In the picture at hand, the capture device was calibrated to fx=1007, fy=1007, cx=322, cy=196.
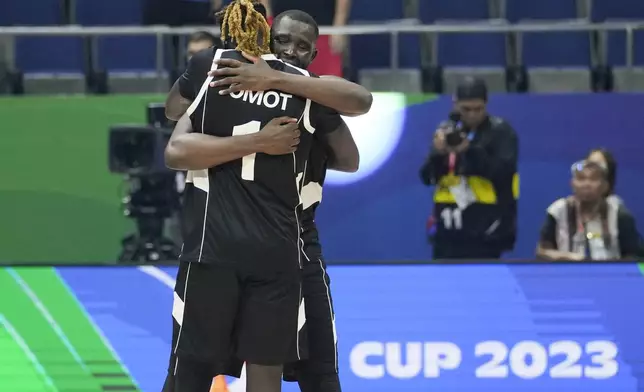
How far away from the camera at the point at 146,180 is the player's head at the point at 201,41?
1.56ft

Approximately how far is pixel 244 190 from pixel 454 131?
6.98 feet

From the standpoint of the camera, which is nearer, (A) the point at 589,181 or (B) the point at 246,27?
(B) the point at 246,27

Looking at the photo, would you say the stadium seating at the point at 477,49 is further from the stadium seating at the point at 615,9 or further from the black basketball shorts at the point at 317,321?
the black basketball shorts at the point at 317,321

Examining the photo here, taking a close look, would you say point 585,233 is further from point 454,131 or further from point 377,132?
point 377,132

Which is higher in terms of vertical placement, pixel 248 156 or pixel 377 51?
pixel 377 51

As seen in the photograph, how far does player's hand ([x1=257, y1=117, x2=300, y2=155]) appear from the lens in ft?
9.59

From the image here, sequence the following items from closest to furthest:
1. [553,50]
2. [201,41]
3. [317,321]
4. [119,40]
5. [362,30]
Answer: [317,321]
[201,41]
[362,30]
[119,40]
[553,50]

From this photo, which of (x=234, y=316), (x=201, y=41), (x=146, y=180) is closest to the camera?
(x=234, y=316)

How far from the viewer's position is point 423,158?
4895 mm

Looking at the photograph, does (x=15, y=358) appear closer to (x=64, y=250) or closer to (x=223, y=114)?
(x=64, y=250)

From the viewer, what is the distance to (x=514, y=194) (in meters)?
4.92

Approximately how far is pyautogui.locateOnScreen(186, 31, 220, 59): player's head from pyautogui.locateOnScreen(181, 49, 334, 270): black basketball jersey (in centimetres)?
211

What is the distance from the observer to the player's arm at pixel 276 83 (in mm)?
2912

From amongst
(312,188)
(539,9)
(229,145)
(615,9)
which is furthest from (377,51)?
(229,145)
